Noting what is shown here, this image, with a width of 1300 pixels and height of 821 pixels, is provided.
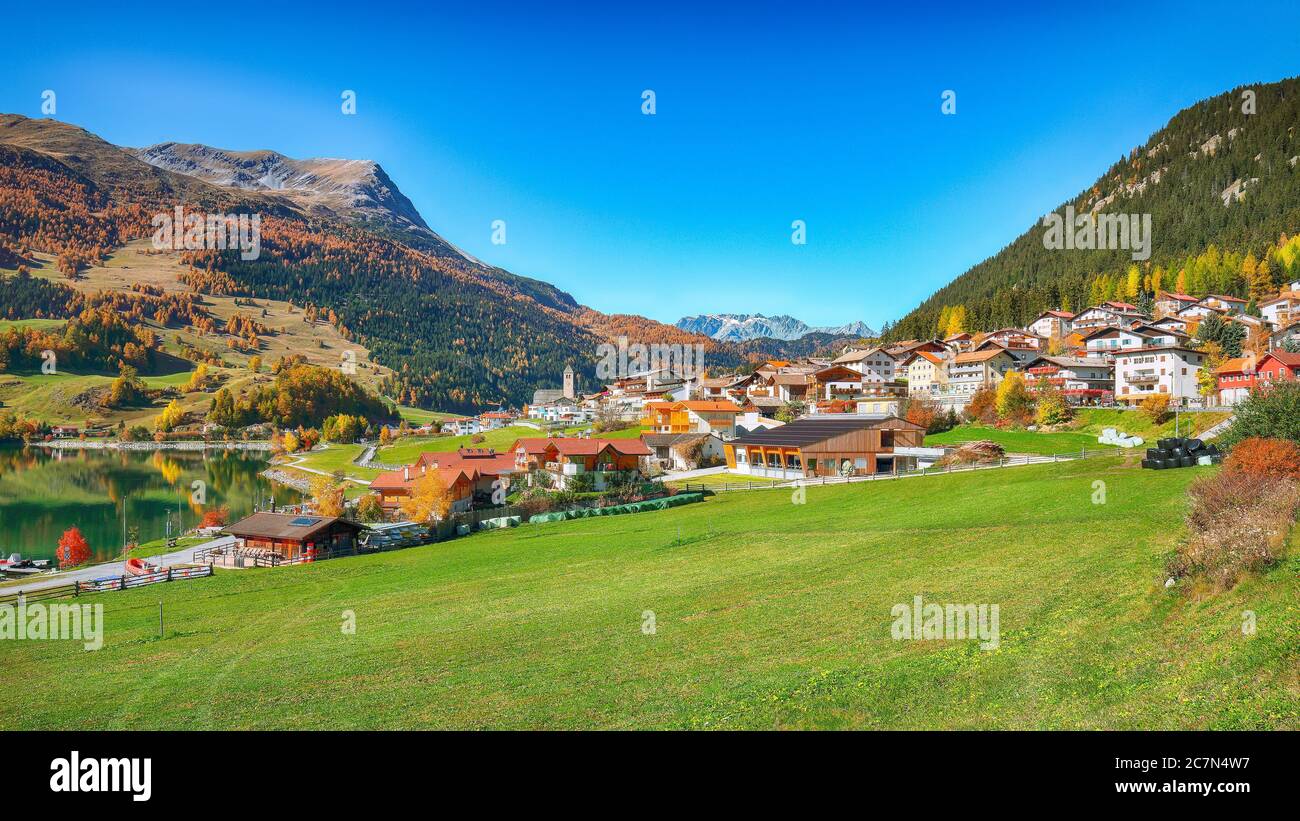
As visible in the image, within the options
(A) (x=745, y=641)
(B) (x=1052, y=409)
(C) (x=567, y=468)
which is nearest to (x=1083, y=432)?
(B) (x=1052, y=409)

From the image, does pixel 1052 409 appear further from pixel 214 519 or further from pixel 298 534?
pixel 214 519

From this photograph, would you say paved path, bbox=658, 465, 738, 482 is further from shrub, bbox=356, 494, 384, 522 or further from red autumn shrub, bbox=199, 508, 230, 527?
red autumn shrub, bbox=199, 508, 230, 527

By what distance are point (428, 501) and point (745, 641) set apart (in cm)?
3994

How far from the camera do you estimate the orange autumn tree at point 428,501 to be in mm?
51031

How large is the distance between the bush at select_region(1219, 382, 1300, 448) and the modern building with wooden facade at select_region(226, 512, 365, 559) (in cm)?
4690

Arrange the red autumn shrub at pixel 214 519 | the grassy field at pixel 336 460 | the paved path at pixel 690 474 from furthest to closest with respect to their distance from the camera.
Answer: the grassy field at pixel 336 460
the paved path at pixel 690 474
the red autumn shrub at pixel 214 519

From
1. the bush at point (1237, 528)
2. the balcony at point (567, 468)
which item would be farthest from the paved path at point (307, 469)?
the bush at point (1237, 528)

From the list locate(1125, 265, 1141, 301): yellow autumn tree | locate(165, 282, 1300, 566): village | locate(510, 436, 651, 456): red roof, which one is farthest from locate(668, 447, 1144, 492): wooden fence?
locate(1125, 265, 1141, 301): yellow autumn tree

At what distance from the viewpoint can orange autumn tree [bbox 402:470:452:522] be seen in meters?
51.0

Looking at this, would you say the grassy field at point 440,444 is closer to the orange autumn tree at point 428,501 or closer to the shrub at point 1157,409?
the orange autumn tree at point 428,501

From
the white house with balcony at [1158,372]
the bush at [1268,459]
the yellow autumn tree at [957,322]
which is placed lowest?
the bush at [1268,459]

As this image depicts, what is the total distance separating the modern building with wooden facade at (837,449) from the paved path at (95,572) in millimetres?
43303

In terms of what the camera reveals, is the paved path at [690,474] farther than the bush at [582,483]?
Yes

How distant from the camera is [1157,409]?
58.4 metres
